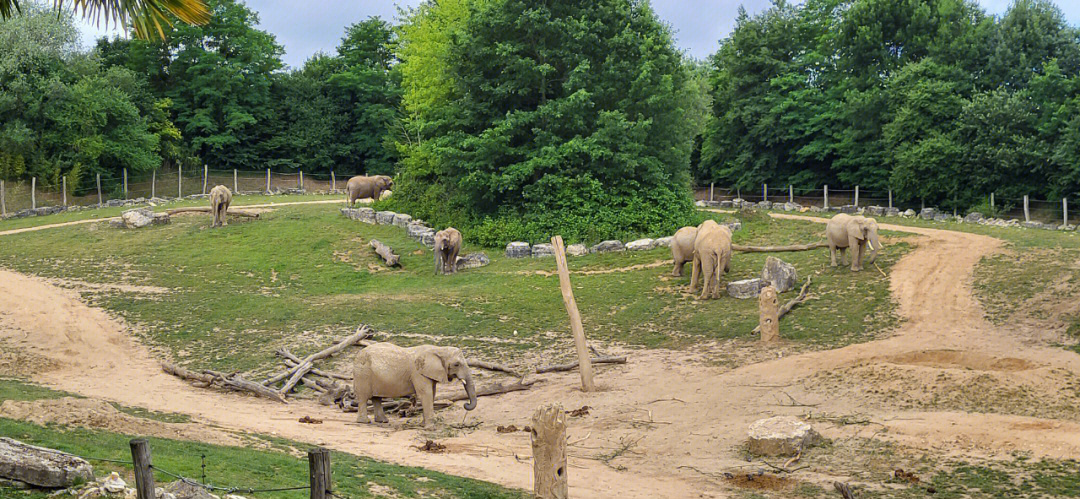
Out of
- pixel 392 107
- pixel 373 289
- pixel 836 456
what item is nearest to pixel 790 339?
pixel 836 456

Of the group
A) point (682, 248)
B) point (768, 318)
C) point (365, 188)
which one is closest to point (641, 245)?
point (682, 248)

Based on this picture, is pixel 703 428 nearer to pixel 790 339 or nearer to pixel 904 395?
pixel 904 395

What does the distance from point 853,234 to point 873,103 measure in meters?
24.6

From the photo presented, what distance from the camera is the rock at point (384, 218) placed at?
40.2 m

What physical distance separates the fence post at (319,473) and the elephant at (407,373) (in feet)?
26.6

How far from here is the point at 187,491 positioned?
33.3 ft

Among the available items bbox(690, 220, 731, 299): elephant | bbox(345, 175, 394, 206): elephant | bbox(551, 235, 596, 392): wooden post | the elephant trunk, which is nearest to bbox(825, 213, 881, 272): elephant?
bbox(690, 220, 731, 299): elephant

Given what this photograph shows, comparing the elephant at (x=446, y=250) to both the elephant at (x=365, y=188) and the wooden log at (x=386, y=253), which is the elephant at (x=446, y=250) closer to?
the wooden log at (x=386, y=253)

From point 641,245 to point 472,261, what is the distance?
17.4 feet

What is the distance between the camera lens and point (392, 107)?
227 ft

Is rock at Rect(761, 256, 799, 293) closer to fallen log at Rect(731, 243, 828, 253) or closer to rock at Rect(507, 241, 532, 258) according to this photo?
fallen log at Rect(731, 243, 828, 253)

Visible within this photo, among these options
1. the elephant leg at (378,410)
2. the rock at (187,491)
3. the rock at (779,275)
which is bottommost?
the elephant leg at (378,410)

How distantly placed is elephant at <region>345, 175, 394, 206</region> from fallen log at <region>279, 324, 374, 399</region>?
23.1 m

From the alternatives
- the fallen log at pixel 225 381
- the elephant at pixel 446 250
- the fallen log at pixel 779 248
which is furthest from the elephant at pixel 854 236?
the fallen log at pixel 225 381
